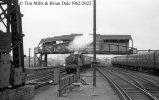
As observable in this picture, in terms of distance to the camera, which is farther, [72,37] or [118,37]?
[118,37]

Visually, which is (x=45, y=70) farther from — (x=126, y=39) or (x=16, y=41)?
(x=126, y=39)

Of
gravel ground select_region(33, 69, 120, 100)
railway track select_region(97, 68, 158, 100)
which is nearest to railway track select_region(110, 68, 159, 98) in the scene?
railway track select_region(97, 68, 158, 100)

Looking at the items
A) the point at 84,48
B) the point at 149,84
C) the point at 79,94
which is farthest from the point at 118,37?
the point at 79,94

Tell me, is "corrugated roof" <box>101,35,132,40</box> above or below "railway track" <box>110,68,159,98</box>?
above

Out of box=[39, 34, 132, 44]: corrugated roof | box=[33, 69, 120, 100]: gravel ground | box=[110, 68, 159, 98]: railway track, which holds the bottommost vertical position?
box=[110, 68, 159, 98]: railway track

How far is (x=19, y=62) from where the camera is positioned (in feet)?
37.3

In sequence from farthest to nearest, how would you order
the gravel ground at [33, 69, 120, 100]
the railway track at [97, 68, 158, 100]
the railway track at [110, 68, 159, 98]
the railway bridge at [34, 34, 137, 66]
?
the railway bridge at [34, 34, 137, 66] < the railway track at [110, 68, 159, 98] < the railway track at [97, 68, 158, 100] < the gravel ground at [33, 69, 120, 100]

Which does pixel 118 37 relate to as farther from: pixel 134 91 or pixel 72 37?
pixel 134 91

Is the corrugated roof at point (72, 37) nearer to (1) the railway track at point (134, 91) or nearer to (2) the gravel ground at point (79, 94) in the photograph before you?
(1) the railway track at point (134, 91)

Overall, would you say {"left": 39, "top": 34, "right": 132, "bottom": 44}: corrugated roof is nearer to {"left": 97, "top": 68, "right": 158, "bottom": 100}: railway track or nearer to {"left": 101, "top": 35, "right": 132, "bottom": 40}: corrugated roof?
{"left": 101, "top": 35, "right": 132, "bottom": 40}: corrugated roof

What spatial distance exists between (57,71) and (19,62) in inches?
391

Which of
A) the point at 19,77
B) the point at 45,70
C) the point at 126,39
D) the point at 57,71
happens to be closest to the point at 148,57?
the point at 45,70

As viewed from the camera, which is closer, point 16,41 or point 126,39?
point 16,41

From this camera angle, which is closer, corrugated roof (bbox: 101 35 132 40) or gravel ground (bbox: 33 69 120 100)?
gravel ground (bbox: 33 69 120 100)
